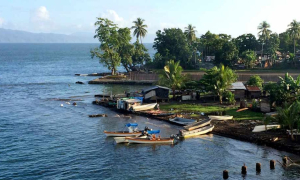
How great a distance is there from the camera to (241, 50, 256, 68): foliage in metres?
110

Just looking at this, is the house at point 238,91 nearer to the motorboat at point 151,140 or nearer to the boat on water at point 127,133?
the motorboat at point 151,140

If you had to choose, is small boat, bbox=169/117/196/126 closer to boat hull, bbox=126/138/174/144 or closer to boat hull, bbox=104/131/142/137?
boat hull, bbox=126/138/174/144

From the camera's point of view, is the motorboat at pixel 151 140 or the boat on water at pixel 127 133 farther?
the boat on water at pixel 127 133

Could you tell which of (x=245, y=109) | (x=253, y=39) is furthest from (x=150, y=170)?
(x=253, y=39)

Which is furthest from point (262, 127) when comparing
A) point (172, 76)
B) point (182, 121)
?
point (172, 76)

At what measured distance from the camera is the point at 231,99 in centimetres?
6272

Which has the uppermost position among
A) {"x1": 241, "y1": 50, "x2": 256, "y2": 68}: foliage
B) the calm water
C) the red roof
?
{"x1": 241, "y1": 50, "x2": 256, "y2": 68}: foliage

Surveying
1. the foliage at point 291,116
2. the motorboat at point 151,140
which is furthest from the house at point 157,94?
the foliage at point 291,116

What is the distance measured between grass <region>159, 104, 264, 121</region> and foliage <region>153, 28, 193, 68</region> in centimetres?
5550

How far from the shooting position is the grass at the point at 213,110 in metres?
54.5

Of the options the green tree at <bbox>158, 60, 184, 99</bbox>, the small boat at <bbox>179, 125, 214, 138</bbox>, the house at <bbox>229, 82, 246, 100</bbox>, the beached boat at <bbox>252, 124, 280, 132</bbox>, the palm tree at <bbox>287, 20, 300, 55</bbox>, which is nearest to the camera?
the beached boat at <bbox>252, 124, 280, 132</bbox>

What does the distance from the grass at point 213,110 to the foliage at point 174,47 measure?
5550 centimetres

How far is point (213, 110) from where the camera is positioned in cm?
5962

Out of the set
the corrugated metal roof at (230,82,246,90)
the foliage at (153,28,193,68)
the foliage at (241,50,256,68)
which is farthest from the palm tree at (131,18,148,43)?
the corrugated metal roof at (230,82,246,90)
